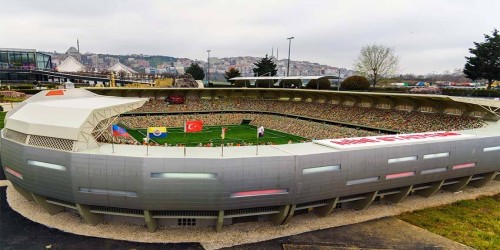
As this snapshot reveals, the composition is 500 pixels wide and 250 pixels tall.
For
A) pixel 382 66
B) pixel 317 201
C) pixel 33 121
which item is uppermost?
pixel 382 66

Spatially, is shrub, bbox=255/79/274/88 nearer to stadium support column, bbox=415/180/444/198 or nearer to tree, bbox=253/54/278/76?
tree, bbox=253/54/278/76

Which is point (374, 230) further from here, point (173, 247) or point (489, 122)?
point (489, 122)

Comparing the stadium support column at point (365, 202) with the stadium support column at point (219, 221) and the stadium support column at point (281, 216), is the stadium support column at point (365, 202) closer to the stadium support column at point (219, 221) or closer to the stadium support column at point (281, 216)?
the stadium support column at point (281, 216)

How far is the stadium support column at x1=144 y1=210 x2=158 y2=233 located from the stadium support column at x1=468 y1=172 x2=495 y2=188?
3111cm

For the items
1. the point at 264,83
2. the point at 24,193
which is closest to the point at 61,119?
the point at 24,193

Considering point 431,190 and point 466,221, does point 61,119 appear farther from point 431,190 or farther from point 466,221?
point 466,221

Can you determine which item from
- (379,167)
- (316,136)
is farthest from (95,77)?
(379,167)

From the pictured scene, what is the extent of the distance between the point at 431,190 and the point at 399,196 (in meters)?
4.01

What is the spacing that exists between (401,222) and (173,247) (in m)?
16.9

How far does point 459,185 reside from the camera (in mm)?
28734

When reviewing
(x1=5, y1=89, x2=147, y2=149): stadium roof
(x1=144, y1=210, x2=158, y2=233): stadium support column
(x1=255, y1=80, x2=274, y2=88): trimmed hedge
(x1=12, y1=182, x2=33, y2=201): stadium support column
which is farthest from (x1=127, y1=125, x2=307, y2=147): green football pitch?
(x1=144, y1=210, x2=158, y2=233): stadium support column

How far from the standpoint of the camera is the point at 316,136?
A: 4769cm

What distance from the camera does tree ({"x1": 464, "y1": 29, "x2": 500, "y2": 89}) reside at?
4891 cm

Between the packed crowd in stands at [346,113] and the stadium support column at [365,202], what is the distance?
796 inches
